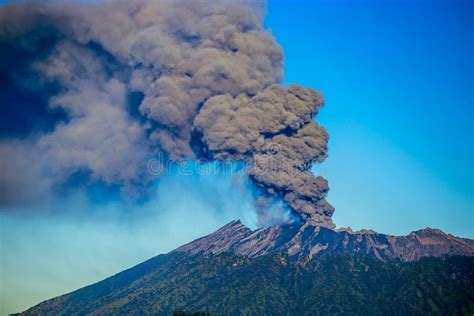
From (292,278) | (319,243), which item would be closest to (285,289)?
(292,278)

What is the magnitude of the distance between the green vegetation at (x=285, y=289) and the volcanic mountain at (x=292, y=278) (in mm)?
153

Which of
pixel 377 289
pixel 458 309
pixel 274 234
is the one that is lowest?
pixel 458 309

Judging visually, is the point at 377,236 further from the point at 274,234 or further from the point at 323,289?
the point at 323,289

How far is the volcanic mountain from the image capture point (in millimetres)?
92875

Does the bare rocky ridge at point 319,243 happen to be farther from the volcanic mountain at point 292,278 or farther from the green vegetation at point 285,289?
the green vegetation at point 285,289

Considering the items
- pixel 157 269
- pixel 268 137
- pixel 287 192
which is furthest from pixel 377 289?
pixel 157 269

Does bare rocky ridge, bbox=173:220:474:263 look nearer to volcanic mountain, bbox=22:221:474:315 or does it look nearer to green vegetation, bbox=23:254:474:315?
volcanic mountain, bbox=22:221:474:315

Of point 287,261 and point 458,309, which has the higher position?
point 287,261

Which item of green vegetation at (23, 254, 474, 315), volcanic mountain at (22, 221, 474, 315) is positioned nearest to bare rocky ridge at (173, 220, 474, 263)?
volcanic mountain at (22, 221, 474, 315)

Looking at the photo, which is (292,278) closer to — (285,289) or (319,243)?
(285,289)

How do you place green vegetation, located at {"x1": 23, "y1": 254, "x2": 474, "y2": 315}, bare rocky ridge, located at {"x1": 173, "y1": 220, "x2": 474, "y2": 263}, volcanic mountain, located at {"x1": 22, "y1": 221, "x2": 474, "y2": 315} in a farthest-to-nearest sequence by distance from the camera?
1. bare rocky ridge, located at {"x1": 173, "y1": 220, "x2": 474, "y2": 263}
2. volcanic mountain, located at {"x1": 22, "y1": 221, "x2": 474, "y2": 315}
3. green vegetation, located at {"x1": 23, "y1": 254, "x2": 474, "y2": 315}

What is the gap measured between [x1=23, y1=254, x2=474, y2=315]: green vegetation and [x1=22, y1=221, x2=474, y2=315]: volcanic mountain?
0.15 meters

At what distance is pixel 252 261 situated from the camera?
116 meters

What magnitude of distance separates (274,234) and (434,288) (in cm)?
3692
